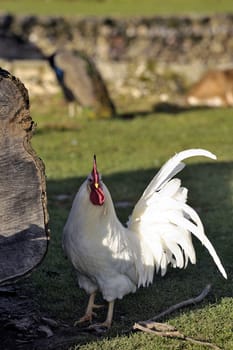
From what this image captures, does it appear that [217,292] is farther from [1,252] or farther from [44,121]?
[44,121]

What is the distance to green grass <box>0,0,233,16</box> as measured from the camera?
2555 centimetres

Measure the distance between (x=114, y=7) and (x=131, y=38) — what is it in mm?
3977

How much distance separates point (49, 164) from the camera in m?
14.3

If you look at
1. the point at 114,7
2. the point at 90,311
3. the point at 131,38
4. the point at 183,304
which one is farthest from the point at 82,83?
the point at 183,304

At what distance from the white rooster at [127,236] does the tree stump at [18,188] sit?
633mm

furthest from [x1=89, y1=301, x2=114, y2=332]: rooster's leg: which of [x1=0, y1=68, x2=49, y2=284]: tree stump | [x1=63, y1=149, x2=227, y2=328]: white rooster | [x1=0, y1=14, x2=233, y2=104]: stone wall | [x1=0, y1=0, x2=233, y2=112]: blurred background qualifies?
[x1=0, y1=14, x2=233, y2=104]: stone wall

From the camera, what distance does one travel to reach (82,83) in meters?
19.5

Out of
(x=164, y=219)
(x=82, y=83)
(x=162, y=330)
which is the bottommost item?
(x=162, y=330)

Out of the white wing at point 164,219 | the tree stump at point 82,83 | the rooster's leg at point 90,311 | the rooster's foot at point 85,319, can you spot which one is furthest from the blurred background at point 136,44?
the rooster's foot at point 85,319

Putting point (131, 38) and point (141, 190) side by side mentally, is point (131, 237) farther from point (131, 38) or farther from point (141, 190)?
point (131, 38)

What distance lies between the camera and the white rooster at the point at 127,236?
22.0 ft

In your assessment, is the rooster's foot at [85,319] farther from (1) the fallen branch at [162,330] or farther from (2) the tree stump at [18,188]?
(2) the tree stump at [18,188]

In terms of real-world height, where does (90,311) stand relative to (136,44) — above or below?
below

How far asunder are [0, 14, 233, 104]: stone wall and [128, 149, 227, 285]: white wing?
1530 cm
